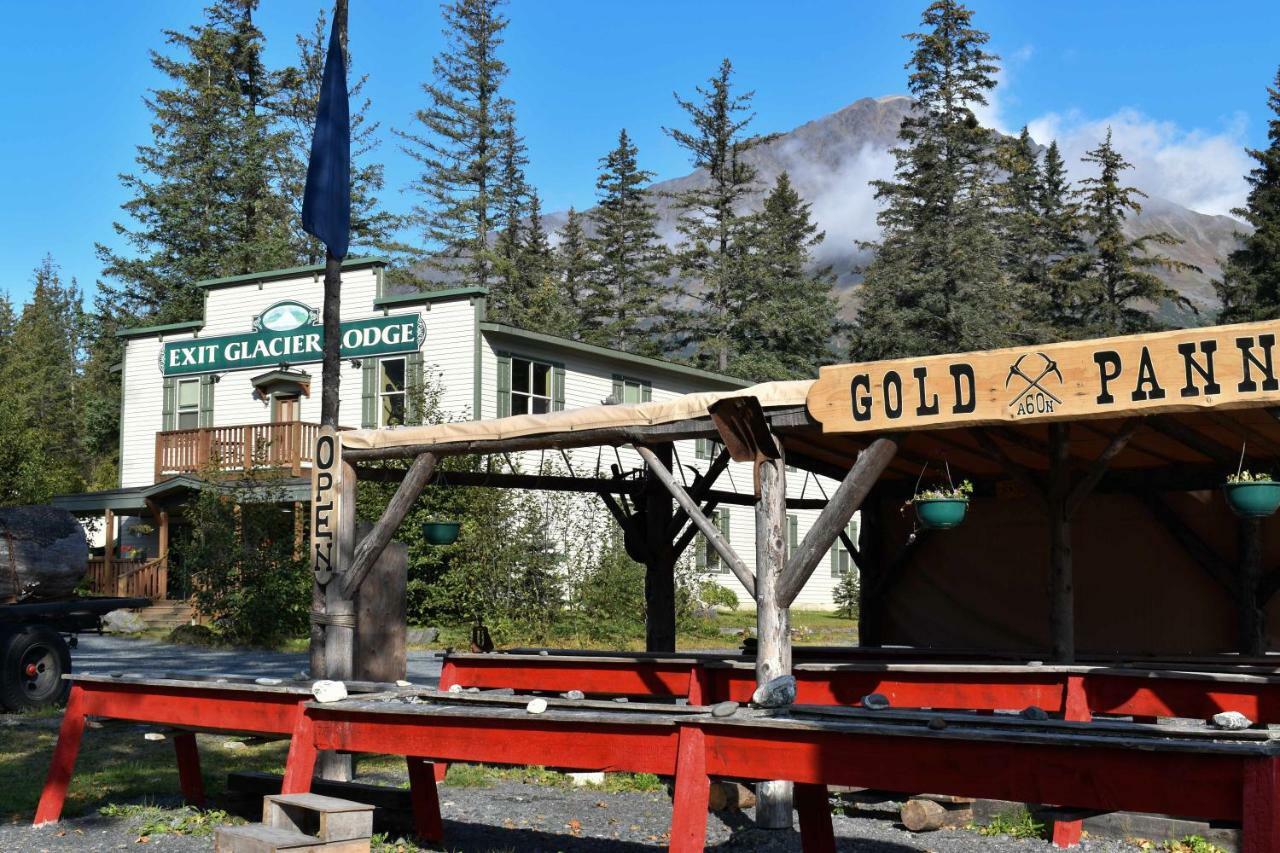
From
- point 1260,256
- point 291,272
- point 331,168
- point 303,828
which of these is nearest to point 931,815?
point 303,828

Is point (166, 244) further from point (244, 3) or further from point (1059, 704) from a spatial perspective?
point (1059, 704)

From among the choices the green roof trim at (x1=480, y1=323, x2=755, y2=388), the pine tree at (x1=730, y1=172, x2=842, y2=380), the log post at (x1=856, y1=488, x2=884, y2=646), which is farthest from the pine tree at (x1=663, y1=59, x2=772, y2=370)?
the log post at (x1=856, y1=488, x2=884, y2=646)

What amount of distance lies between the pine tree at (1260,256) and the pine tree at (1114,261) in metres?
1.96

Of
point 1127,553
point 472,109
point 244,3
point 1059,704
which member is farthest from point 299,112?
point 1059,704

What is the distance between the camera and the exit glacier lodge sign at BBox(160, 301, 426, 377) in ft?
96.3

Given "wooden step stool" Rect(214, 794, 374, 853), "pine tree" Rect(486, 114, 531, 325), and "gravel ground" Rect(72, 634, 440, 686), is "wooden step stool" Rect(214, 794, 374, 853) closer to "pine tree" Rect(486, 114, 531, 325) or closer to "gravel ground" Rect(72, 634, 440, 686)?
"gravel ground" Rect(72, 634, 440, 686)

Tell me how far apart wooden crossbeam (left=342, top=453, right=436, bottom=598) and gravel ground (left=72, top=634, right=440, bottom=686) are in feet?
21.5

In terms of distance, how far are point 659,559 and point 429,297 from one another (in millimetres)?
16130

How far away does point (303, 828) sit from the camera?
7613 millimetres

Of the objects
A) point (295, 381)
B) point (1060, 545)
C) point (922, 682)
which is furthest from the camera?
point (295, 381)

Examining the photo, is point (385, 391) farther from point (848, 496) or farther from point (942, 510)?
point (848, 496)

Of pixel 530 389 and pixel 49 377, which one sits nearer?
pixel 530 389

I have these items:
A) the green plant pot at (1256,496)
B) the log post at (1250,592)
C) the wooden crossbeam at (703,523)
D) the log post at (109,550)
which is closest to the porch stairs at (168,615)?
the log post at (109,550)

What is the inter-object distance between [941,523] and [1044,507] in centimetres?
180
